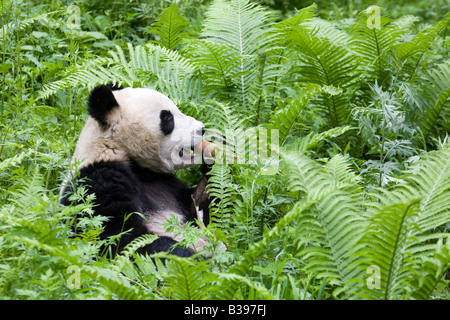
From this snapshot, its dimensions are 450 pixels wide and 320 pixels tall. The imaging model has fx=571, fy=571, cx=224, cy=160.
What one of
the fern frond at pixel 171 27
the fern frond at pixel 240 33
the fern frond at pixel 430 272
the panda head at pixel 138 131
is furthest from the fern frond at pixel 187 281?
the fern frond at pixel 171 27

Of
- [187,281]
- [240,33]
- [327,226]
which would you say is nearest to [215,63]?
[240,33]

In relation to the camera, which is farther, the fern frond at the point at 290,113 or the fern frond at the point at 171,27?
the fern frond at the point at 171,27

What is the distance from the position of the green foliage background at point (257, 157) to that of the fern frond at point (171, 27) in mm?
18

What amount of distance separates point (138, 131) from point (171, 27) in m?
2.39

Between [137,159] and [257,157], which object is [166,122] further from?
[257,157]

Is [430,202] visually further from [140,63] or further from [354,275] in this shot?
[140,63]

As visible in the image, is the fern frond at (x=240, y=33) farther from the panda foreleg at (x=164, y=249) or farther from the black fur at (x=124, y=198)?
the panda foreleg at (x=164, y=249)

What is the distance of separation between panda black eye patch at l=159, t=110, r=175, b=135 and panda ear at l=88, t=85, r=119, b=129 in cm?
48

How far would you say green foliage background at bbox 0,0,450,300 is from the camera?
131 inches

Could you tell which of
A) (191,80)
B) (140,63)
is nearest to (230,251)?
(191,80)

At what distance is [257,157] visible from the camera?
183 inches

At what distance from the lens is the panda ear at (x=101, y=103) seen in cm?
472

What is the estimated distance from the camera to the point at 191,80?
239 inches
